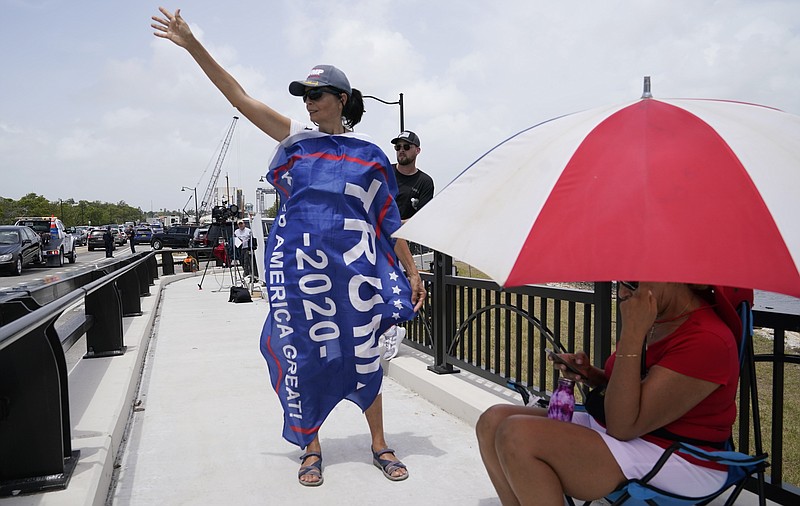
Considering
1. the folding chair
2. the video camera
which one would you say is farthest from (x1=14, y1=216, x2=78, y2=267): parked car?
the folding chair

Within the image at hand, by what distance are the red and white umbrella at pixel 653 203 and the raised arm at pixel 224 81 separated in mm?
1516

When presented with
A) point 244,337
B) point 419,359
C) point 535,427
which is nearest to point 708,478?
point 535,427

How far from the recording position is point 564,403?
82.7 inches

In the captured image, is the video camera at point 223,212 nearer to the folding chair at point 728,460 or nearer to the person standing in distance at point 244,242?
the person standing in distance at point 244,242

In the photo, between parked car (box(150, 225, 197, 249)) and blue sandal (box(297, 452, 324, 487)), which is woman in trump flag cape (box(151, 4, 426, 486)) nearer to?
blue sandal (box(297, 452, 324, 487))

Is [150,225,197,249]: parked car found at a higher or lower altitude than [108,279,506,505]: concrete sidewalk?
lower

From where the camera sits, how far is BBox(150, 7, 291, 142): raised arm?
2.90m

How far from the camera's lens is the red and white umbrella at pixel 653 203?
1463 millimetres

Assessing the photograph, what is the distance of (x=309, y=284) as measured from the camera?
3.03 meters

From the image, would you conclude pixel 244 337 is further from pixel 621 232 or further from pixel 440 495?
pixel 621 232

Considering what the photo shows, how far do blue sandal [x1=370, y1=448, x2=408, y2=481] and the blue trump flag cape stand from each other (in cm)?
36

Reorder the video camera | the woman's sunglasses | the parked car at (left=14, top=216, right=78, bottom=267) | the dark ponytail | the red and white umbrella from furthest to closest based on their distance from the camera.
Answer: the parked car at (left=14, top=216, right=78, bottom=267), the video camera, the dark ponytail, the woman's sunglasses, the red and white umbrella

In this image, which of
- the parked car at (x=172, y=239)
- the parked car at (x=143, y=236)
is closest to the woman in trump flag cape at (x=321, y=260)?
the parked car at (x=172, y=239)

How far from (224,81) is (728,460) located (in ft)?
8.36
